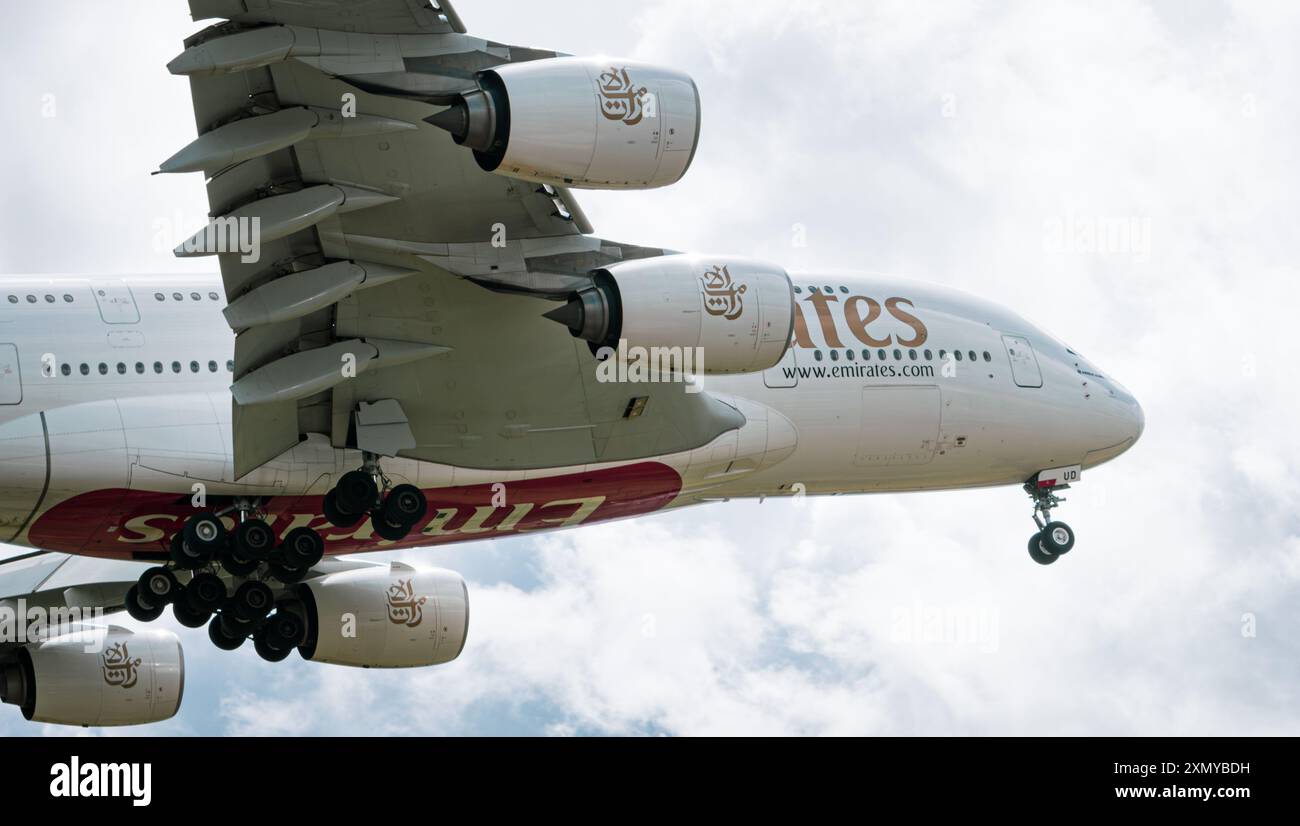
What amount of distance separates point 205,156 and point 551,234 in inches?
138

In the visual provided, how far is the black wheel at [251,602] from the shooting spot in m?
19.4

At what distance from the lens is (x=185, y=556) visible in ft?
58.5

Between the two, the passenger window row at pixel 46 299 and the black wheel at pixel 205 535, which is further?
the black wheel at pixel 205 535

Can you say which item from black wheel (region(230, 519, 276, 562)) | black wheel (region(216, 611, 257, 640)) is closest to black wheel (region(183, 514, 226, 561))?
black wheel (region(230, 519, 276, 562))

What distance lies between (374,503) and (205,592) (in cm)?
235

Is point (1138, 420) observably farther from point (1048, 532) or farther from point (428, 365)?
point (428, 365)

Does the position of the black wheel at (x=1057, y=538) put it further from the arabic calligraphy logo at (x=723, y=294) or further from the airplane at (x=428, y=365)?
the arabic calligraphy logo at (x=723, y=294)

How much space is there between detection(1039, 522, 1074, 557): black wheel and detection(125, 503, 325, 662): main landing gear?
858 centimetres

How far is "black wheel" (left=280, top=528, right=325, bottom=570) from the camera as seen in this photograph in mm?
17953

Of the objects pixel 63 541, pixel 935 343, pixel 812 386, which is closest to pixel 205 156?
pixel 63 541

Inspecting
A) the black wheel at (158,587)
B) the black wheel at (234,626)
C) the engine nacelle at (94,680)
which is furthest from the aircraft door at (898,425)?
the engine nacelle at (94,680)

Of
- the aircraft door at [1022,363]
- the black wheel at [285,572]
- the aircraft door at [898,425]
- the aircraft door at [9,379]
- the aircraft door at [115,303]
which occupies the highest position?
the aircraft door at [115,303]

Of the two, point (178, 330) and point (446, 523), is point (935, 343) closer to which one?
point (446, 523)

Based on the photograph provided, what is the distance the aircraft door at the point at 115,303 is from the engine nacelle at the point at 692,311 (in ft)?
15.2
